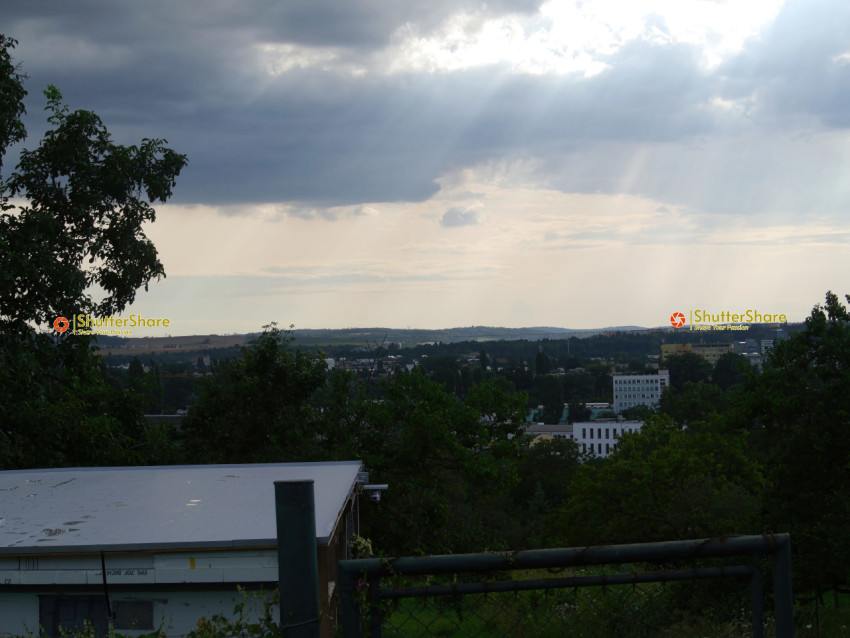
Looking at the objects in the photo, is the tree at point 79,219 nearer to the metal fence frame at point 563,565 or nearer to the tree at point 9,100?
the tree at point 9,100

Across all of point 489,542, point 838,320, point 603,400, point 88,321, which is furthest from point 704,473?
point 603,400

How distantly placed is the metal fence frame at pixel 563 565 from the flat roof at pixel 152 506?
0.87 metres

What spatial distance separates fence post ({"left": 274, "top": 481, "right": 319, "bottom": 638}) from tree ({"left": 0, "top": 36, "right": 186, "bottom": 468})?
41.4 ft

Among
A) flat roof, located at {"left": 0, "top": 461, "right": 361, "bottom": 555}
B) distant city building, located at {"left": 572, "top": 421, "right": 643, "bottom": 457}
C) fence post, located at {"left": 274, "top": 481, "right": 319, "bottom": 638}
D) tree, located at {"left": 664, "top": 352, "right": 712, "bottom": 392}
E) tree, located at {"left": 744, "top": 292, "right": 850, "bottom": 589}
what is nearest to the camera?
fence post, located at {"left": 274, "top": 481, "right": 319, "bottom": 638}

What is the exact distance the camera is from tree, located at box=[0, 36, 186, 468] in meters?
14.0

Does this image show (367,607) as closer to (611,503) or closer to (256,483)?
(256,483)

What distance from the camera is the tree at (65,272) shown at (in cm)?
1403

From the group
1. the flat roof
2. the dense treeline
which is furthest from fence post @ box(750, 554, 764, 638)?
the dense treeline

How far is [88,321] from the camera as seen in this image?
15055mm

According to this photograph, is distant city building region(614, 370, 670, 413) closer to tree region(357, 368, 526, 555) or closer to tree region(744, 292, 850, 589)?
tree region(744, 292, 850, 589)

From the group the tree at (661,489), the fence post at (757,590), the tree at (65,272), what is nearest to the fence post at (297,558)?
the fence post at (757,590)

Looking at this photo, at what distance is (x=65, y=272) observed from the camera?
543 inches

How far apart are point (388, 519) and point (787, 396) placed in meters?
10.4

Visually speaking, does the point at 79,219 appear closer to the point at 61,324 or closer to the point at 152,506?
the point at 61,324
